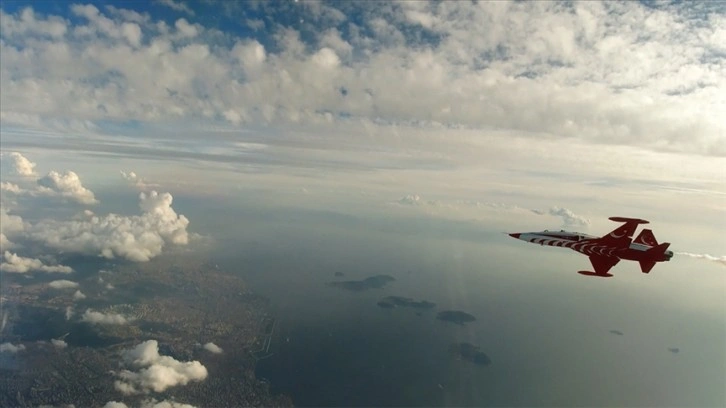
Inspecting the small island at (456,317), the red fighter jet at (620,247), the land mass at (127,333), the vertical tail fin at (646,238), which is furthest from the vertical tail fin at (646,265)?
the small island at (456,317)

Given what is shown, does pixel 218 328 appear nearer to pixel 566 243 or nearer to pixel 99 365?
pixel 99 365


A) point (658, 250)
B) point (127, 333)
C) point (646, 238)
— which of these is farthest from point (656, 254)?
point (127, 333)

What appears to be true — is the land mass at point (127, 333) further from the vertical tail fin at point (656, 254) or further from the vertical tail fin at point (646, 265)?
the vertical tail fin at point (656, 254)

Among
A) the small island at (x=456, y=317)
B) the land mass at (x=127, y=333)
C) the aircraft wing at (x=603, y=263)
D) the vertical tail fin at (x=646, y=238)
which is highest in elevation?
the vertical tail fin at (x=646, y=238)

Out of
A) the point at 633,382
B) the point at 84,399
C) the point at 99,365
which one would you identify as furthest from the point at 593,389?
the point at 99,365

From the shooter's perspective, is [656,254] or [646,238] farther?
→ [646,238]

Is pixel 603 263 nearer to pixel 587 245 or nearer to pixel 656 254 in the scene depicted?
pixel 587 245

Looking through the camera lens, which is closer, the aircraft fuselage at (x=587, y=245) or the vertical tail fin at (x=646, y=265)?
the aircraft fuselage at (x=587, y=245)
